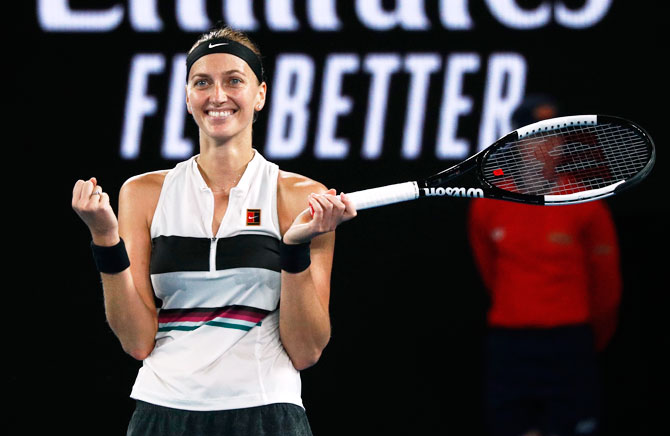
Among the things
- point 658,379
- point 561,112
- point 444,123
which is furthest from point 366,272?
point 658,379

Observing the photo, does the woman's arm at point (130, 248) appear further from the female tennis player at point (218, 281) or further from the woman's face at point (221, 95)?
the woman's face at point (221, 95)

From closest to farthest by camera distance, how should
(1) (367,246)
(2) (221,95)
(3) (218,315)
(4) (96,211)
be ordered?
(4) (96,211) → (3) (218,315) → (2) (221,95) → (1) (367,246)

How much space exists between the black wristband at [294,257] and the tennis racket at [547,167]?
0.75ft

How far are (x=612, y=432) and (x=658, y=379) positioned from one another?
324mm

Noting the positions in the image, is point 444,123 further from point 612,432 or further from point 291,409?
point 291,409

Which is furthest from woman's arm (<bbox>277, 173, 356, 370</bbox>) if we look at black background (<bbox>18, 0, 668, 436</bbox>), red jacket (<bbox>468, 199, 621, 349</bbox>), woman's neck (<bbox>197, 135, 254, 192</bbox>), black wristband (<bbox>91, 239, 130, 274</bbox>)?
black background (<bbox>18, 0, 668, 436</bbox>)

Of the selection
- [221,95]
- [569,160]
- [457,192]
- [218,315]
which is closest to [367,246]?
[569,160]

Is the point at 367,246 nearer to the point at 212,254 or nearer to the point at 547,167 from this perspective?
the point at 547,167

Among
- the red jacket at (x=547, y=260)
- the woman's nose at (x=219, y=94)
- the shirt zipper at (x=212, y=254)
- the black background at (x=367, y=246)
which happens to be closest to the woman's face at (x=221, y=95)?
the woman's nose at (x=219, y=94)

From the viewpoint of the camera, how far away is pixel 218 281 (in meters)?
2.30

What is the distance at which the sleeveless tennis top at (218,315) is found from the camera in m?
2.27

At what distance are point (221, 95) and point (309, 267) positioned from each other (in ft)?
1.49

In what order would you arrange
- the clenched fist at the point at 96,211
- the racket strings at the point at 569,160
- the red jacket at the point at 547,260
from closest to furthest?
the clenched fist at the point at 96,211 < the racket strings at the point at 569,160 < the red jacket at the point at 547,260

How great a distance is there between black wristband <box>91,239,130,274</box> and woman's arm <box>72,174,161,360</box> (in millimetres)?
11
